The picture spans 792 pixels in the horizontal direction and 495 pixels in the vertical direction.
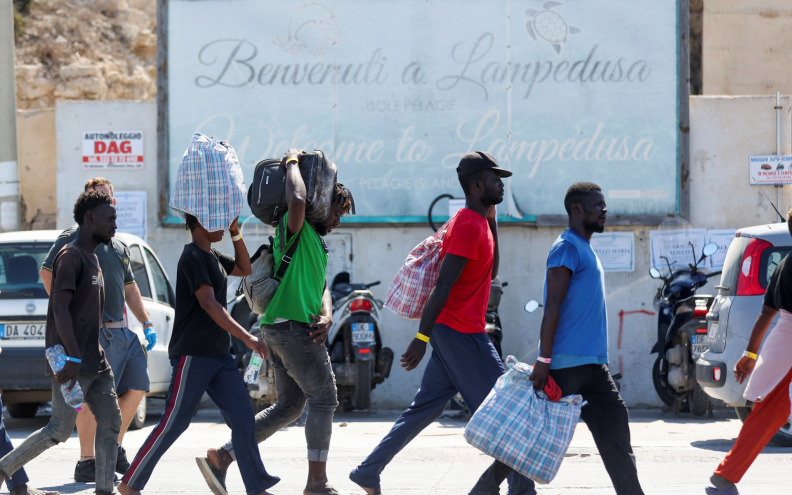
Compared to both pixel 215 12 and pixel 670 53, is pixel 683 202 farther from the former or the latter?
pixel 215 12

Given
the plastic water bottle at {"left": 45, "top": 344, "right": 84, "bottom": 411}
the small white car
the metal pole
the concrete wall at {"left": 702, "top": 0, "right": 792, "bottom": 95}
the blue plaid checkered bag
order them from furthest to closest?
the concrete wall at {"left": 702, "top": 0, "right": 792, "bottom": 95} < the metal pole < the small white car < the plastic water bottle at {"left": 45, "top": 344, "right": 84, "bottom": 411} < the blue plaid checkered bag

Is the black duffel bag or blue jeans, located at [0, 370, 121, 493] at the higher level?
the black duffel bag

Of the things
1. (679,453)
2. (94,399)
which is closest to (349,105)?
(679,453)

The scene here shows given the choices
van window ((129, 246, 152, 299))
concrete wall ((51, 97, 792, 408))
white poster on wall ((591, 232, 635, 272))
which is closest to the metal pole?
van window ((129, 246, 152, 299))

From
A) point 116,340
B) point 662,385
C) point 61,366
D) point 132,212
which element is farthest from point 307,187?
point 132,212

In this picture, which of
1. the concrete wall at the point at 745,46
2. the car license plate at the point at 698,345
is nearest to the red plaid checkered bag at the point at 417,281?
the car license plate at the point at 698,345

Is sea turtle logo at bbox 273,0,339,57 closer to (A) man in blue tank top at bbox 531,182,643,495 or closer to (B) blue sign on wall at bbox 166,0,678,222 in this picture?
(B) blue sign on wall at bbox 166,0,678,222

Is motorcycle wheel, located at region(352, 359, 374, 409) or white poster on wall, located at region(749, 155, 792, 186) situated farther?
white poster on wall, located at region(749, 155, 792, 186)

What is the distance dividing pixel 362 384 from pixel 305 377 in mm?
4666

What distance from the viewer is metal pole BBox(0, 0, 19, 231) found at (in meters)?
11.8

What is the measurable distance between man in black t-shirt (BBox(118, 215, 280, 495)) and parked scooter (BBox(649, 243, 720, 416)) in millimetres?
5300

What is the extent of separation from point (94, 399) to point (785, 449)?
535 cm

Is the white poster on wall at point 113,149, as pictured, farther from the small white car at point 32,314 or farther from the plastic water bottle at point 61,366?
the plastic water bottle at point 61,366

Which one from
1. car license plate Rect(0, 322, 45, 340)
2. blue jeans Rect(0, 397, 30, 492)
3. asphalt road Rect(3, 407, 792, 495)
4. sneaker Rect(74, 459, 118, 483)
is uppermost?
car license plate Rect(0, 322, 45, 340)
